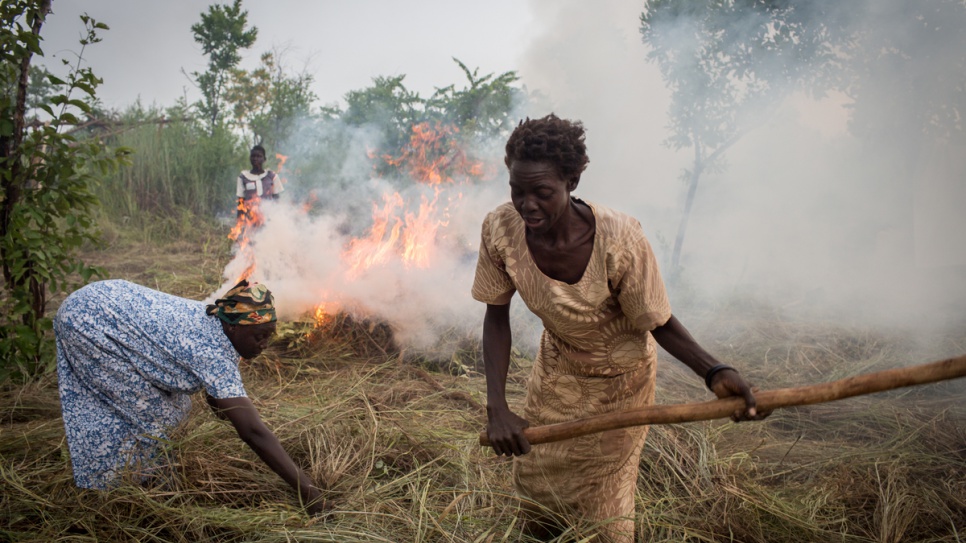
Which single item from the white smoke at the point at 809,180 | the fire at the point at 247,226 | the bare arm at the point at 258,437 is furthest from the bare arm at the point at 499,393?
the white smoke at the point at 809,180

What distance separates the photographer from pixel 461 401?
14.4 feet

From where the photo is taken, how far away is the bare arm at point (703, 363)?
178cm

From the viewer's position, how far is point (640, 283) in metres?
1.95

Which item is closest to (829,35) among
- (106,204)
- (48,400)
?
(48,400)

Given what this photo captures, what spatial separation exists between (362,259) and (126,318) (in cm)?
339

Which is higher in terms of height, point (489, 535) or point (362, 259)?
point (362, 259)

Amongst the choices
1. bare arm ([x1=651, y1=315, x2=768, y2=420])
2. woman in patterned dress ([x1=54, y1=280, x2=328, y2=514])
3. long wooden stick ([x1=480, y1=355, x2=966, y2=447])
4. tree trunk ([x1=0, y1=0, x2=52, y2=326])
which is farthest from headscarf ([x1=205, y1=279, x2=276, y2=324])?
tree trunk ([x1=0, y1=0, x2=52, y2=326])

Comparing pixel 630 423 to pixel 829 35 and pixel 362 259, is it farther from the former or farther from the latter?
pixel 829 35

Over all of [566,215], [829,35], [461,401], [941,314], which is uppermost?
[829,35]

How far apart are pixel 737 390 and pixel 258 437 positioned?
174cm

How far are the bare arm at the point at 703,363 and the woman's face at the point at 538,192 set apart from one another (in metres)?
0.52

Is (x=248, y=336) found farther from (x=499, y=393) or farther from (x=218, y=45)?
(x=218, y=45)

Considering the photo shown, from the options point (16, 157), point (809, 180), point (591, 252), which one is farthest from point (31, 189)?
point (809, 180)

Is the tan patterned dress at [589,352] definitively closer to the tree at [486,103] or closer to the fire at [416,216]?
the fire at [416,216]
